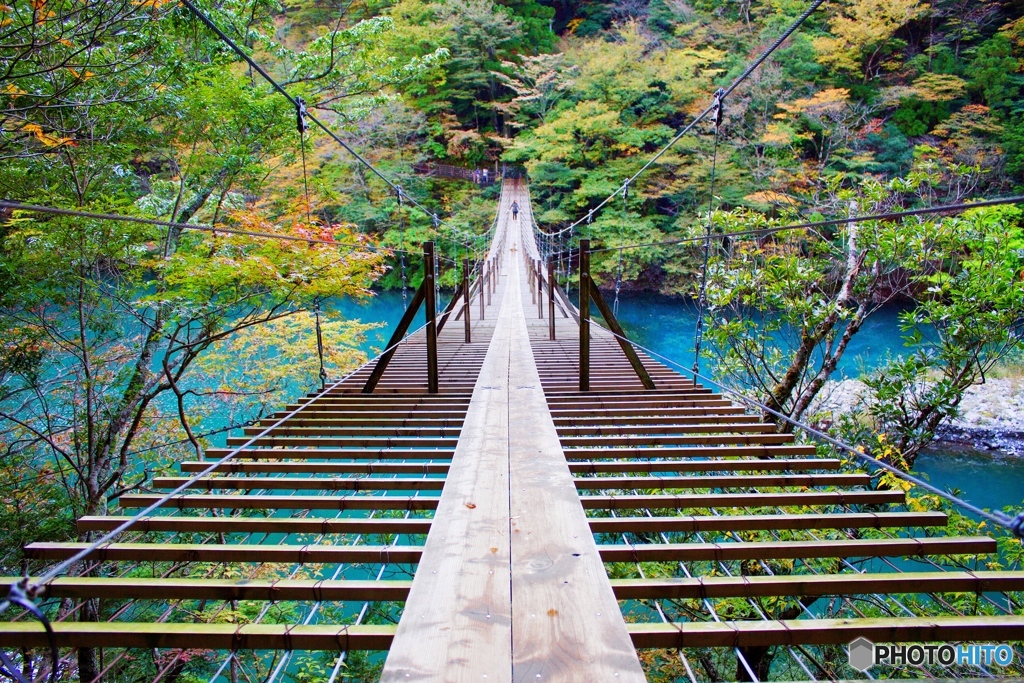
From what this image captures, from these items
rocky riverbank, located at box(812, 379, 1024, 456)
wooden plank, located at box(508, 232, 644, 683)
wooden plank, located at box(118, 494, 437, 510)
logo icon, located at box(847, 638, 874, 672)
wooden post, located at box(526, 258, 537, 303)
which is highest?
wooden post, located at box(526, 258, 537, 303)

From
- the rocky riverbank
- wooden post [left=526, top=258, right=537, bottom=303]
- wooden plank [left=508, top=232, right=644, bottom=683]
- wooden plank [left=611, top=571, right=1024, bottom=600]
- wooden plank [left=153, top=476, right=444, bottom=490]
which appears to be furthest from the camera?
the rocky riverbank

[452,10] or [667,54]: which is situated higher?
[452,10]

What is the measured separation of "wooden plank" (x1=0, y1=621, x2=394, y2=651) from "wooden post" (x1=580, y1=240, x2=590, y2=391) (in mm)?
1758

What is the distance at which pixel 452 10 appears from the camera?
12203mm

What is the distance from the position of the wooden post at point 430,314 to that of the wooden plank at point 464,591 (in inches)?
46.3

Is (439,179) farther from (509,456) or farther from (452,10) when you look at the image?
(509,456)

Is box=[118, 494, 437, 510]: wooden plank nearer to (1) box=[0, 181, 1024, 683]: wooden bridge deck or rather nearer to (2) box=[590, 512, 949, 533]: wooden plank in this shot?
(1) box=[0, 181, 1024, 683]: wooden bridge deck

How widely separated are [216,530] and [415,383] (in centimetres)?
165

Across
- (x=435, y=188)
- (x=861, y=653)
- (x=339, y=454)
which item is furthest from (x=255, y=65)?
(x=435, y=188)

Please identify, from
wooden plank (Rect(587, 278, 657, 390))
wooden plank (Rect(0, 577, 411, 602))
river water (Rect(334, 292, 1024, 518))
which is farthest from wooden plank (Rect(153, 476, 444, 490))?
river water (Rect(334, 292, 1024, 518))

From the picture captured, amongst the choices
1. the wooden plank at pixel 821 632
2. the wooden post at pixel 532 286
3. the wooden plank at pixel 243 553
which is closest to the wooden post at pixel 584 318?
the wooden plank at pixel 243 553

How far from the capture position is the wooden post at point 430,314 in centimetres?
249

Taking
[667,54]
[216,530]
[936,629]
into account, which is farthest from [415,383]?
[667,54]

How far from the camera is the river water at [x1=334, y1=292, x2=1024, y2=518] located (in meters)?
6.03
